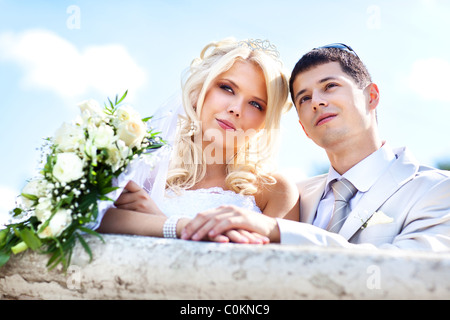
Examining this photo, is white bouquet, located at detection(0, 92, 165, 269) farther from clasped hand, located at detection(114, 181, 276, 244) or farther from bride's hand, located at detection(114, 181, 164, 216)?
clasped hand, located at detection(114, 181, 276, 244)

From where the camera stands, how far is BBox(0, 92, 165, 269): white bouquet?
250cm

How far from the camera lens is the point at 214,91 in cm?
420

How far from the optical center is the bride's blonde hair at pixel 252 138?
4.23m

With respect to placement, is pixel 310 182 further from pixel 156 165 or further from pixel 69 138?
pixel 69 138

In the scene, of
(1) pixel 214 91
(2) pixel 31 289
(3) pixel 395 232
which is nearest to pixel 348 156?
(3) pixel 395 232

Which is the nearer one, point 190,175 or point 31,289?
point 31,289

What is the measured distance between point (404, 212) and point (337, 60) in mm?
1741

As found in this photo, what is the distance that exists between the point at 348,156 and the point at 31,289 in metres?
→ 2.92

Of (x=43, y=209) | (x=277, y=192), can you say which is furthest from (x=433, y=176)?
(x=43, y=209)

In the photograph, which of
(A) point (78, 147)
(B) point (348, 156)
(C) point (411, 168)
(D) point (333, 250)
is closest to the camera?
(D) point (333, 250)

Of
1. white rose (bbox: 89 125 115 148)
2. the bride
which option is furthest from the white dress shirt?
white rose (bbox: 89 125 115 148)

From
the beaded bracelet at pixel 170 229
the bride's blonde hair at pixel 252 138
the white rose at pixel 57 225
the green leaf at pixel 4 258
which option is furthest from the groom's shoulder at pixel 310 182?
the green leaf at pixel 4 258
